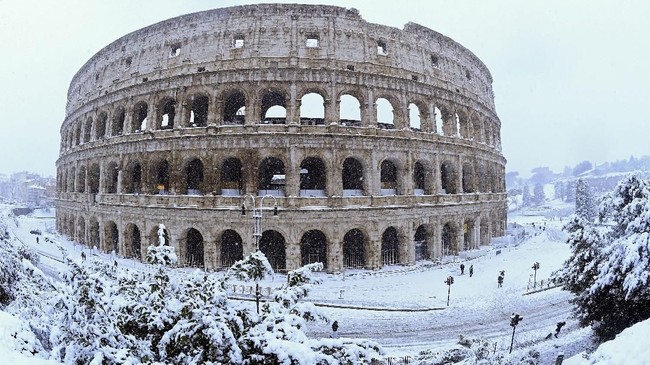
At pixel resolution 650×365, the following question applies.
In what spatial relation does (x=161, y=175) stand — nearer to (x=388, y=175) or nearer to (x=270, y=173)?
(x=270, y=173)

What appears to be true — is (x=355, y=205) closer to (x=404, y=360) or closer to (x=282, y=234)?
(x=282, y=234)

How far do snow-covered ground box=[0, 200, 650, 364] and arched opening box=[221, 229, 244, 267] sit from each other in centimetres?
431

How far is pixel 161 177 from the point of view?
99.2 ft

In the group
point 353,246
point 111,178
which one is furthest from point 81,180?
point 353,246

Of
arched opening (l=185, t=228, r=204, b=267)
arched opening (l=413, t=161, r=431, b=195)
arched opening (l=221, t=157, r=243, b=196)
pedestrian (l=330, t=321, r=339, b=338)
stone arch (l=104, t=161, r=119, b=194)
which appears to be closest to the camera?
pedestrian (l=330, t=321, r=339, b=338)

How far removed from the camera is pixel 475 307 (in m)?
18.6

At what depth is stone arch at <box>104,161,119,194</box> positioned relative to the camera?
28.7 meters

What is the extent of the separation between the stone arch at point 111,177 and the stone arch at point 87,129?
5154 mm

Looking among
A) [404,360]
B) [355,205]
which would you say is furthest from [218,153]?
[404,360]

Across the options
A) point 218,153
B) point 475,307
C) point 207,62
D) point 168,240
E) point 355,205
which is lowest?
point 475,307

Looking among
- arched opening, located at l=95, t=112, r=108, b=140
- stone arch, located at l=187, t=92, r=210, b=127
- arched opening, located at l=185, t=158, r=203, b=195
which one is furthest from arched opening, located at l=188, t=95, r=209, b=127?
arched opening, located at l=95, t=112, r=108, b=140

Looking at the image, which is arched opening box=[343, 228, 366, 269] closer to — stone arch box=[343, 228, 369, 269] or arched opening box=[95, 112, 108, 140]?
stone arch box=[343, 228, 369, 269]

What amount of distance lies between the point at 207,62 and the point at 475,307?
21.3 meters

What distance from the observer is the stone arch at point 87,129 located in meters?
32.0
